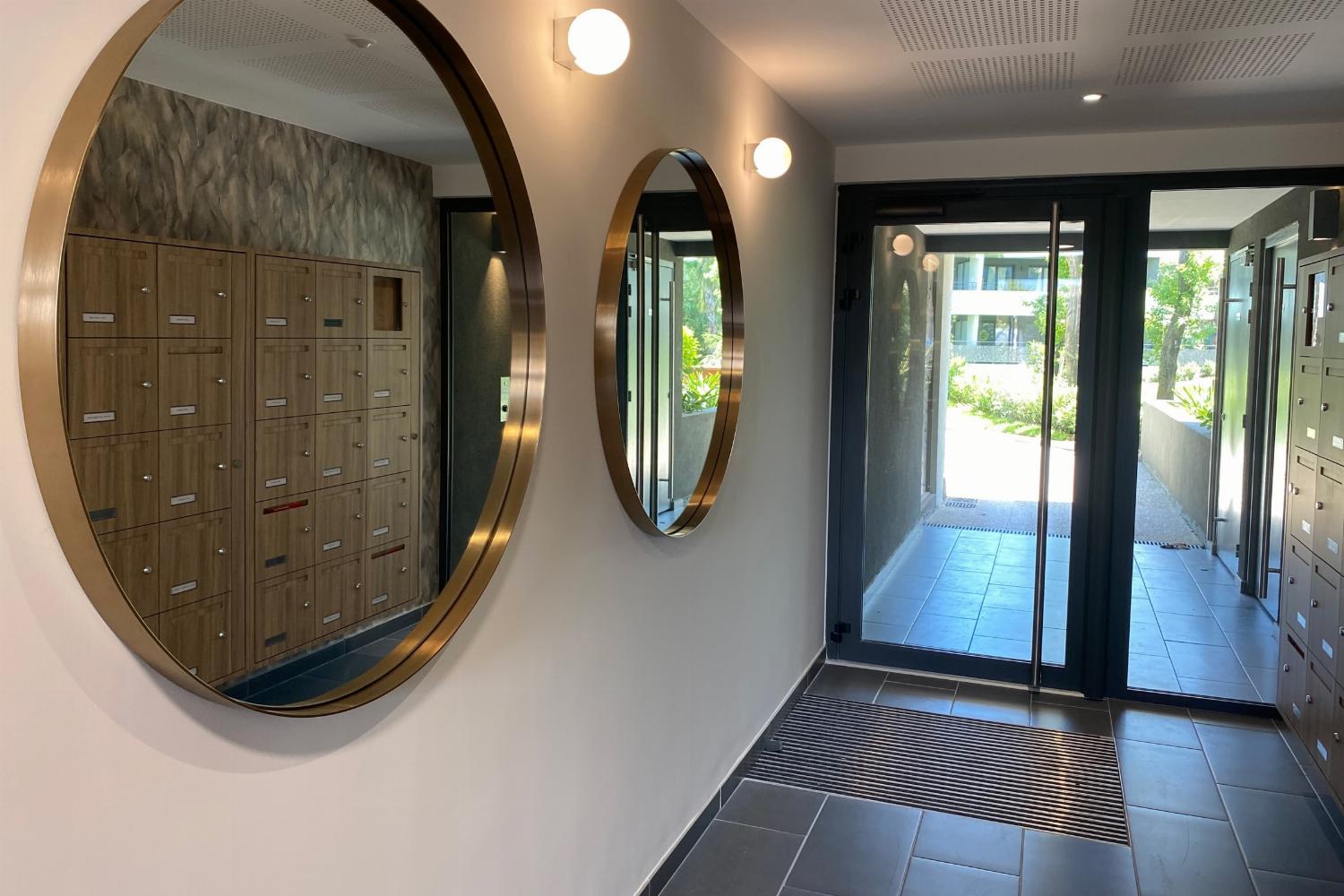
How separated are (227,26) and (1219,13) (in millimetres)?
2343

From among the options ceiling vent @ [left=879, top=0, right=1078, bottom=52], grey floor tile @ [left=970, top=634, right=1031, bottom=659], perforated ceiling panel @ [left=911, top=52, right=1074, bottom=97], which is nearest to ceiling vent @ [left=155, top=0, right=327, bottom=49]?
ceiling vent @ [left=879, top=0, right=1078, bottom=52]

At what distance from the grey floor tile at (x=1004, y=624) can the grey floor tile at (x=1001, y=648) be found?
0.01 metres

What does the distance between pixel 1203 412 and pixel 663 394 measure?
2.64 m

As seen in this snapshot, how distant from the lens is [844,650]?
178 inches

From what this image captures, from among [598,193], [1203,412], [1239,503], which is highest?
[598,193]

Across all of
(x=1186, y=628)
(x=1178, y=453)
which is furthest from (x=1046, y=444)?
(x=1186, y=628)

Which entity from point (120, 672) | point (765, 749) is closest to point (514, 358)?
point (120, 672)

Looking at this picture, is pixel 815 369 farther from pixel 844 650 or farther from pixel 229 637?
pixel 229 637

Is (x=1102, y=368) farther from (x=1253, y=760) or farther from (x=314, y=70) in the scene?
(x=314, y=70)

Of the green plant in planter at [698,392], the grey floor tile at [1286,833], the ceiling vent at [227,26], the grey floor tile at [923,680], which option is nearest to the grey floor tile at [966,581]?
the grey floor tile at [923,680]

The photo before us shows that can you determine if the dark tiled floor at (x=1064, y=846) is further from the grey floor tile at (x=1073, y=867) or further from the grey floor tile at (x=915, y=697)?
the grey floor tile at (x=915, y=697)

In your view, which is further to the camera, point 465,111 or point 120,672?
point 465,111

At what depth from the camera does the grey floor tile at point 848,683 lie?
4.16 metres

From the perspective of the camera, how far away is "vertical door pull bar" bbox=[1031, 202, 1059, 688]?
411 cm
